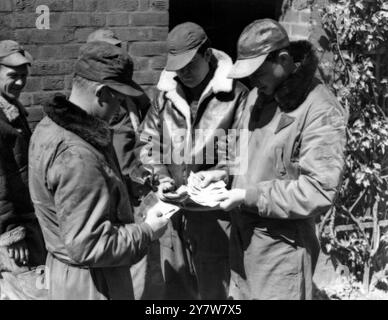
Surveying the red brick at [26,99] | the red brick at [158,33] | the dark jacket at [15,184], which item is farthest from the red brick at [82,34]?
the dark jacket at [15,184]

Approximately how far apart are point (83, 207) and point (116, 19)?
2432 millimetres

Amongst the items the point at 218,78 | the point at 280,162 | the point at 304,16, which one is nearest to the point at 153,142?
the point at 218,78

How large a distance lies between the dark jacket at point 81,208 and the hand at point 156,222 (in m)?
0.06

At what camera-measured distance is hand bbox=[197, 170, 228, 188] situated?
12.7ft

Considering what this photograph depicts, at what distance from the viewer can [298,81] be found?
3.55m

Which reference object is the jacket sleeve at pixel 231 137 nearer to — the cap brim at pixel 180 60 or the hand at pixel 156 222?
the cap brim at pixel 180 60

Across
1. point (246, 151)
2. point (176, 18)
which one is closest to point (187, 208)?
point (246, 151)

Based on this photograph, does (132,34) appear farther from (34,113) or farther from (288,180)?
(288,180)

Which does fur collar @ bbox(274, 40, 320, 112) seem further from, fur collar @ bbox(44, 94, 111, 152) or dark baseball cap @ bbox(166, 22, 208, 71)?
fur collar @ bbox(44, 94, 111, 152)

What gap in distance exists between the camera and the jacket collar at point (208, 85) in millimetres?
4129

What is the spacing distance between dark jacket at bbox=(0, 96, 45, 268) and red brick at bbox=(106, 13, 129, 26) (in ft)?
3.58

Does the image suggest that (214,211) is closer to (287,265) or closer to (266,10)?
(287,265)

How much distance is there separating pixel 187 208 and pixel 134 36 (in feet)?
5.23

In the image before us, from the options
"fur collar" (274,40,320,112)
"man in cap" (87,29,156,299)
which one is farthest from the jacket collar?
"fur collar" (274,40,320,112)
